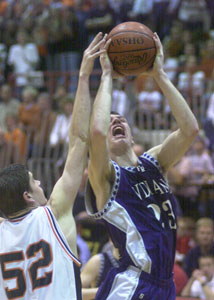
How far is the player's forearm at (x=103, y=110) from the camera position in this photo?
3.68 meters

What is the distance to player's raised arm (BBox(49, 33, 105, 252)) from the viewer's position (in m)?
3.33

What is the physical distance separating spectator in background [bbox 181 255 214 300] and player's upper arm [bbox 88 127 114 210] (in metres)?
2.60

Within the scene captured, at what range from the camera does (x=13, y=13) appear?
634 inches

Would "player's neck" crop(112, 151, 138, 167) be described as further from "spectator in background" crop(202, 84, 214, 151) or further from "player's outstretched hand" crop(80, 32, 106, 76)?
"spectator in background" crop(202, 84, 214, 151)

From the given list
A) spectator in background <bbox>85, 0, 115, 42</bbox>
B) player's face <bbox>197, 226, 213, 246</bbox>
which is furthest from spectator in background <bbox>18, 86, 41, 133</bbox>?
player's face <bbox>197, 226, 213, 246</bbox>

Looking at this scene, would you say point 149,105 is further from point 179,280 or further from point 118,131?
point 118,131

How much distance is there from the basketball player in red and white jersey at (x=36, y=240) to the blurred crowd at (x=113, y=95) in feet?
5.91

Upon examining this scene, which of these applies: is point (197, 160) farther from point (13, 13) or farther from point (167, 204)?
point (13, 13)

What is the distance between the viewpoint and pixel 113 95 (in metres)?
9.76

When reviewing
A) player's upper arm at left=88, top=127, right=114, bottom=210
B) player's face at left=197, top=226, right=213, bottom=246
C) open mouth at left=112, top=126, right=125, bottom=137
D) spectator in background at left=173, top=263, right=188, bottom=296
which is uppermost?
open mouth at left=112, top=126, right=125, bottom=137

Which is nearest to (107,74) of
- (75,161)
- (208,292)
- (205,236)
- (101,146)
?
(101,146)

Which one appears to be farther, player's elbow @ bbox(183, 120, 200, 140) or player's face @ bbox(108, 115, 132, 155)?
player's face @ bbox(108, 115, 132, 155)

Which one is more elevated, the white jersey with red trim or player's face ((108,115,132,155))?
player's face ((108,115,132,155))

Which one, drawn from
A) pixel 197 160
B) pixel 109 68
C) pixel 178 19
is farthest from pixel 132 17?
pixel 109 68
